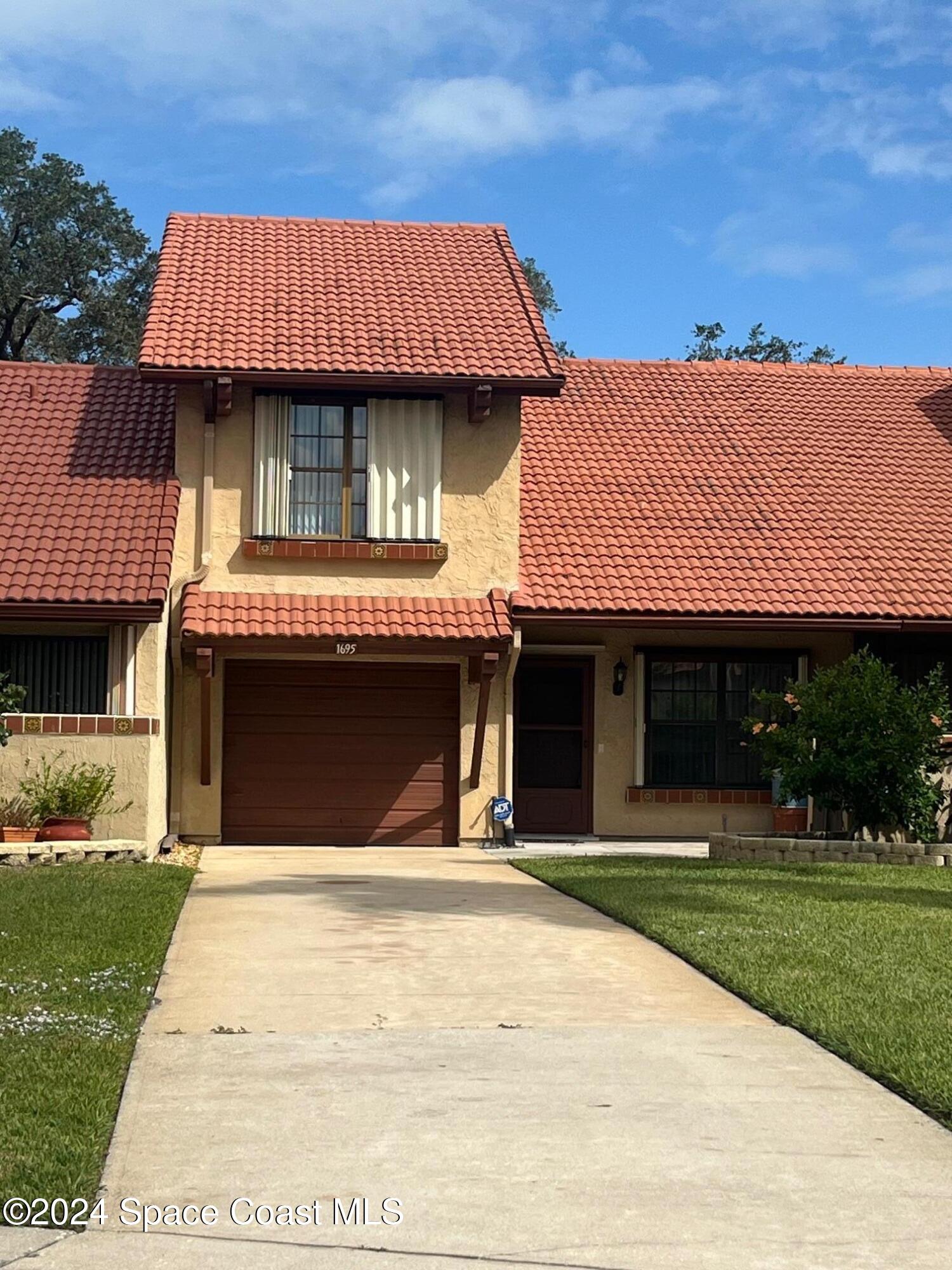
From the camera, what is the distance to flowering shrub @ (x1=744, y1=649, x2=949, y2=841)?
663 inches

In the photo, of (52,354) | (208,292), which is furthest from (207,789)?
(52,354)

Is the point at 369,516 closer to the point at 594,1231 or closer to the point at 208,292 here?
the point at 208,292

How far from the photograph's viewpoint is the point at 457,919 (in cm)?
1179

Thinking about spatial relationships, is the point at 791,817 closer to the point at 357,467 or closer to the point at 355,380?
the point at 357,467

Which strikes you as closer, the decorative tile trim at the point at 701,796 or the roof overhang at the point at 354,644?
the roof overhang at the point at 354,644

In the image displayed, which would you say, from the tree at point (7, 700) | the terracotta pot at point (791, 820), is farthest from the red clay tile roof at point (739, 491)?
the tree at point (7, 700)

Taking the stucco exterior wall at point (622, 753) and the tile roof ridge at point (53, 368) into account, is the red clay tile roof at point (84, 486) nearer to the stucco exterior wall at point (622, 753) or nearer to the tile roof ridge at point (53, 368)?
the tile roof ridge at point (53, 368)

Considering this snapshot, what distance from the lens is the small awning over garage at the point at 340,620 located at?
61.3ft

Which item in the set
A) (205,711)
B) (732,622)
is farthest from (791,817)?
(205,711)

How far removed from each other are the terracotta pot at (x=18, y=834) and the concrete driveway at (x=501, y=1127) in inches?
262

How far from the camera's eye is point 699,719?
20828mm

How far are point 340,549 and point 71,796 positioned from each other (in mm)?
4622

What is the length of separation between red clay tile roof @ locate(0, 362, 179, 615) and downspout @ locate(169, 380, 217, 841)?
0.40 metres

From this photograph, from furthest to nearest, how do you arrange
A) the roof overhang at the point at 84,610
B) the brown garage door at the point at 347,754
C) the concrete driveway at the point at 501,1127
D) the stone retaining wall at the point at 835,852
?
the brown garage door at the point at 347,754 → the roof overhang at the point at 84,610 → the stone retaining wall at the point at 835,852 → the concrete driveway at the point at 501,1127
